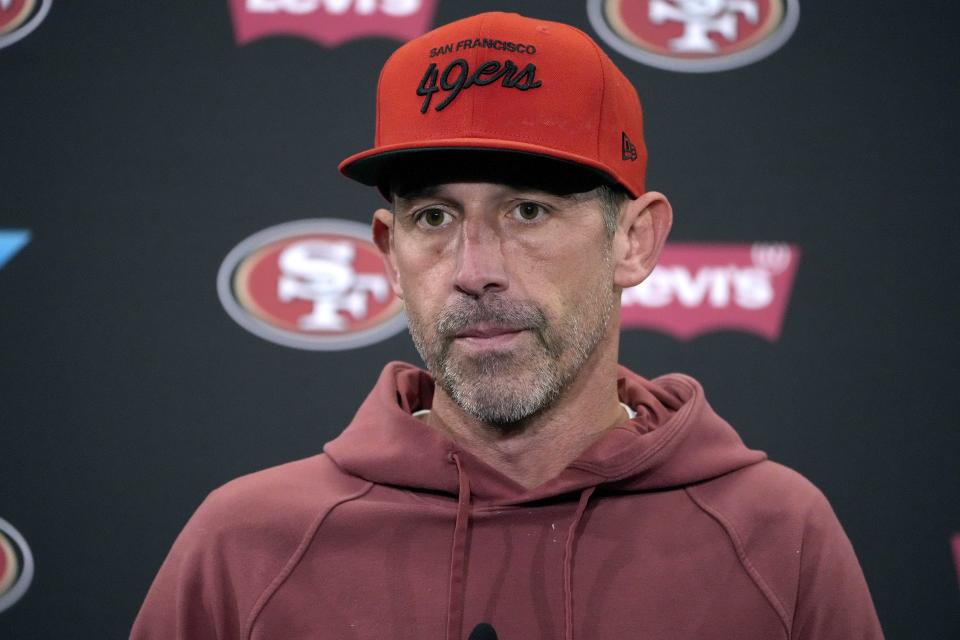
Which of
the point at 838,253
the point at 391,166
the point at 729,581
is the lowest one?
the point at 729,581

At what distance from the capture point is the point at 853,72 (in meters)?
1.64

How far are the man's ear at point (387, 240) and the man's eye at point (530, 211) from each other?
0.16 meters

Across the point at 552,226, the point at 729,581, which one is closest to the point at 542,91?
the point at 552,226

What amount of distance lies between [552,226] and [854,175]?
0.76 m

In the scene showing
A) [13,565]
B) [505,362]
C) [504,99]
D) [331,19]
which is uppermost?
[331,19]

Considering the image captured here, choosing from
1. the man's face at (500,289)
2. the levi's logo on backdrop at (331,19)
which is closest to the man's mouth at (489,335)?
the man's face at (500,289)

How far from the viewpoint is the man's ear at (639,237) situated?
3.74 ft

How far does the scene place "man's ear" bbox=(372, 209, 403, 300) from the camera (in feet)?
3.86

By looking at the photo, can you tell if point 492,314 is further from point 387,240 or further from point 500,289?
point 387,240

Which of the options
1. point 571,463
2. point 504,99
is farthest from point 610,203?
point 571,463

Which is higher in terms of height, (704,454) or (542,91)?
(542,91)

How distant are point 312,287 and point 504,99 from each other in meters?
0.70

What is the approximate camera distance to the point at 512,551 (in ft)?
3.44

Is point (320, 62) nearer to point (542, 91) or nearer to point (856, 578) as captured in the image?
point (542, 91)
